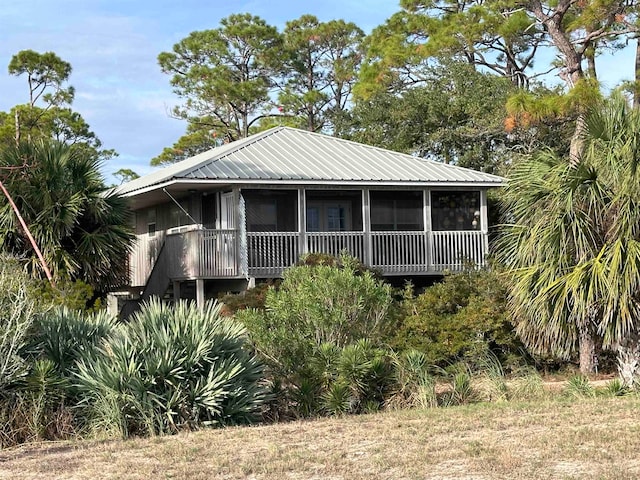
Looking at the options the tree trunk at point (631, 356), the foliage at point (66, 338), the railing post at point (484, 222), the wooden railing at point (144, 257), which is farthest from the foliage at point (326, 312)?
the wooden railing at point (144, 257)

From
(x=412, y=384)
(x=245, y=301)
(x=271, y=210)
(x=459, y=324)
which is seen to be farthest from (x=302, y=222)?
(x=412, y=384)

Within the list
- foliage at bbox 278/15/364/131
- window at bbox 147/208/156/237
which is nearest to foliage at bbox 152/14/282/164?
foliage at bbox 278/15/364/131

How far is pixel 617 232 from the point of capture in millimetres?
13805

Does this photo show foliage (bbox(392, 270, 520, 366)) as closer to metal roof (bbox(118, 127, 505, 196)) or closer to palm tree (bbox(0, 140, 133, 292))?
metal roof (bbox(118, 127, 505, 196))

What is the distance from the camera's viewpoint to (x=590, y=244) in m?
14.1

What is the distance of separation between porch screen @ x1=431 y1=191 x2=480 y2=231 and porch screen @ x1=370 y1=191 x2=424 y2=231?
1.61 ft

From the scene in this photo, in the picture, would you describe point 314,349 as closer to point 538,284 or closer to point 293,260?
point 538,284

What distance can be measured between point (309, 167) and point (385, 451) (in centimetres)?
1538

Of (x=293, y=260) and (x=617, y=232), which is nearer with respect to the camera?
(x=617, y=232)

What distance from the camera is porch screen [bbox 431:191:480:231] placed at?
26094 mm

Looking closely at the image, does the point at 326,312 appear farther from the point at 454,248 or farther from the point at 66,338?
the point at 454,248

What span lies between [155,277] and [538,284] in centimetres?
1377

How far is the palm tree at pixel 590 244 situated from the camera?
1357 centimetres

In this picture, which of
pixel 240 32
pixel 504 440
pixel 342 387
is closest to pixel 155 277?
pixel 342 387
